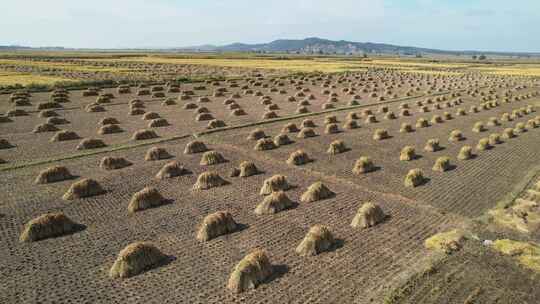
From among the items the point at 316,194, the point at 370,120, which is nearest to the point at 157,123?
the point at 370,120

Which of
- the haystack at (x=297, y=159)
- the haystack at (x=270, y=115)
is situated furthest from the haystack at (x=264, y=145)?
the haystack at (x=270, y=115)

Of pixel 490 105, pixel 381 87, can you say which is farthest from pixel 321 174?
pixel 381 87

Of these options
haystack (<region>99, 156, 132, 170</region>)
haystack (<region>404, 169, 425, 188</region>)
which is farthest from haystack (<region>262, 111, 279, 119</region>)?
haystack (<region>404, 169, 425, 188</region>)

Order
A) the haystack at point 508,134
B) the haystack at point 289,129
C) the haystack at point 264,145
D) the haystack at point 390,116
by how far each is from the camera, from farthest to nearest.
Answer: the haystack at point 390,116, the haystack at point 289,129, the haystack at point 508,134, the haystack at point 264,145

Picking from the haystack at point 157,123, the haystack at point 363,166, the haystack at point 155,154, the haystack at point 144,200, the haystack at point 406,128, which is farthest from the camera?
the haystack at point 157,123

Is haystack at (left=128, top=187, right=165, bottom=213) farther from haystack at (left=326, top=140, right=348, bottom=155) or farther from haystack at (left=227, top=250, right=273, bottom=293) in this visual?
haystack at (left=326, top=140, right=348, bottom=155)

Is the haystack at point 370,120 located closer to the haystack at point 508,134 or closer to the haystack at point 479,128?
the haystack at point 479,128
